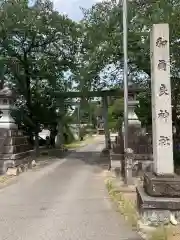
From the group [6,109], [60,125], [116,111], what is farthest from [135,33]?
[116,111]

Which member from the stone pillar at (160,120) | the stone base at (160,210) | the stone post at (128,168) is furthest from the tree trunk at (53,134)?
the stone base at (160,210)

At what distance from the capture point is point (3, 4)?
26.1m

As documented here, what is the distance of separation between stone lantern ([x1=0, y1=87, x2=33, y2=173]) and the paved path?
7.74ft

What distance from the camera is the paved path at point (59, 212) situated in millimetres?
7625

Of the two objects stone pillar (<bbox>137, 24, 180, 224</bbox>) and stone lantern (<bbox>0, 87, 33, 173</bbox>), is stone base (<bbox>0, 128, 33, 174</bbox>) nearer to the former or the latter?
stone lantern (<bbox>0, 87, 33, 173</bbox>)

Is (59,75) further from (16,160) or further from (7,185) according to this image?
(7,185)

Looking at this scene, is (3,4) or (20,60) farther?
(20,60)

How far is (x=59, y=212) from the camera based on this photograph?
31.7 ft

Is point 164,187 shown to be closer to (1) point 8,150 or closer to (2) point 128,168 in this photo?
(2) point 128,168

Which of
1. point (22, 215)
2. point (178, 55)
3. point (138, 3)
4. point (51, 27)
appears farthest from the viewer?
point (51, 27)

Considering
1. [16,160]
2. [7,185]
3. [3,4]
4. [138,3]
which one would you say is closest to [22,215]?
[7,185]

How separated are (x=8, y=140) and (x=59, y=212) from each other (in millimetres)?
9478

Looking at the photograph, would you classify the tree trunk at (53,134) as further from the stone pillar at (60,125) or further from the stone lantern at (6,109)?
the stone lantern at (6,109)

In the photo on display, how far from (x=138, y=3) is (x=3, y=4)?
367 inches
